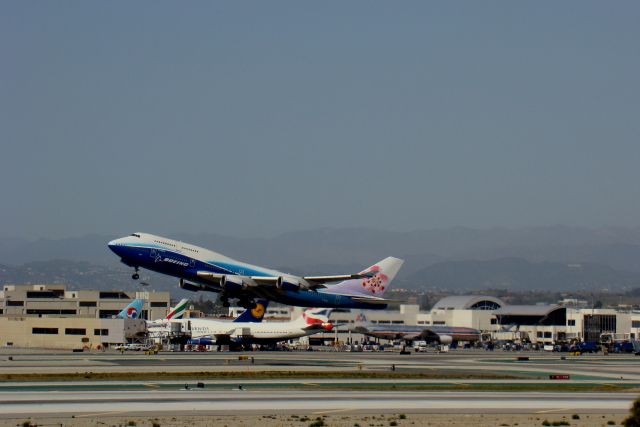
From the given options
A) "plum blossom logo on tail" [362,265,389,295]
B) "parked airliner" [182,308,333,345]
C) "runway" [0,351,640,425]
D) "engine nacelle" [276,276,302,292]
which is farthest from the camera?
"parked airliner" [182,308,333,345]

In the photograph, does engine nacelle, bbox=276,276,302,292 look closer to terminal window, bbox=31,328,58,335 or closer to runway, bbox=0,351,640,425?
runway, bbox=0,351,640,425

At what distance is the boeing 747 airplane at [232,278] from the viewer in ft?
345

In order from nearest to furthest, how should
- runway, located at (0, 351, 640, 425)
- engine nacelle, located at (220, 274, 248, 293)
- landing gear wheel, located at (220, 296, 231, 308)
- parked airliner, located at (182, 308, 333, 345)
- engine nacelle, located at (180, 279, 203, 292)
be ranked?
runway, located at (0, 351, 640, 425)
engine nacelle, located at (220, 274, 248, 293)
landing gear wheel, located at (220, 296, 231, 308)
engine nacelle, located at (180, 279, 203, 292)
parked airliner, located at (182, 308, 333, 345)

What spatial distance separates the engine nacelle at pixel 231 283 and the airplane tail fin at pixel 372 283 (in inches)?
477

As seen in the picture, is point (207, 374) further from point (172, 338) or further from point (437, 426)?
point (172, 338)

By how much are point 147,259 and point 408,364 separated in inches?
1037

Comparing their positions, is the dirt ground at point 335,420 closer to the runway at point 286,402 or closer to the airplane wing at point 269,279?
the runway at point 286,402

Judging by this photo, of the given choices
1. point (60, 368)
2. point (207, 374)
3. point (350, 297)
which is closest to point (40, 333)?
point (350, 297)

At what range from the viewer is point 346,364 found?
10438 centimetres

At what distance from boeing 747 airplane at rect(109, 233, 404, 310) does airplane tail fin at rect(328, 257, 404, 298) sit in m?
0.11

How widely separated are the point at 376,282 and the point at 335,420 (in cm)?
6840

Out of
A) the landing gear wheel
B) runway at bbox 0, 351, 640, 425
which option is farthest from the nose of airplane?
the landing gear wheel

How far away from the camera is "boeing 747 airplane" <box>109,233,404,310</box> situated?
105188 mm

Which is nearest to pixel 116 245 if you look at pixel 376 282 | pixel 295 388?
pixel 376 282
